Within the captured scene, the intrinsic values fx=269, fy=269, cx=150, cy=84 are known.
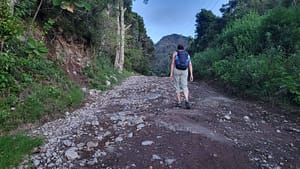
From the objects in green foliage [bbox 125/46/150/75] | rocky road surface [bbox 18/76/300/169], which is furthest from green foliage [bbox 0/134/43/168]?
green foliage [bbox 125/46/150/75]

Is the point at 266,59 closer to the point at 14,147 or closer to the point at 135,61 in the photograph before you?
the point at 14,147

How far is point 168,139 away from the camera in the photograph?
15.1 feet

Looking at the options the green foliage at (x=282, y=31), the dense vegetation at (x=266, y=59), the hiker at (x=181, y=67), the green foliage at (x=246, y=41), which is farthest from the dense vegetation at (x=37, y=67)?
the green foliage at (x=282, y=31)

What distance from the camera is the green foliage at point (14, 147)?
3.76m

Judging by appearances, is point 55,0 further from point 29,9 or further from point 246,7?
point 246,7

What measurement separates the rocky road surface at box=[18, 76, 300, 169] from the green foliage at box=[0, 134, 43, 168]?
17 cm

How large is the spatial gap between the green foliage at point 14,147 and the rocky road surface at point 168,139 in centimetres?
17

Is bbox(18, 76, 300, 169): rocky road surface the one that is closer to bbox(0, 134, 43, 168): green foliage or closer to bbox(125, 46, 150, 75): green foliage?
bbox(0, 134, 43, 168): green foliage

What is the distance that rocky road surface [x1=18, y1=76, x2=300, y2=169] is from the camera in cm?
391

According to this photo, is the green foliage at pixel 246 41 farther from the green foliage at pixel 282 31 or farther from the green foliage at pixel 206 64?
the green foliage at pixel 206 64

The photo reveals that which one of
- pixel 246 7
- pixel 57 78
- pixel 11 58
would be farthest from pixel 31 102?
pixel 246 7

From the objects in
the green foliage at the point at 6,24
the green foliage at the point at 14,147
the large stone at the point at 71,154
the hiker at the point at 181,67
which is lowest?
the large stone at the point at 71,154

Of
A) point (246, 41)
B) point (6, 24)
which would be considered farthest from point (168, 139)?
point (246, 41)

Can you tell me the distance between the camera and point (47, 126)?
5324 mm
